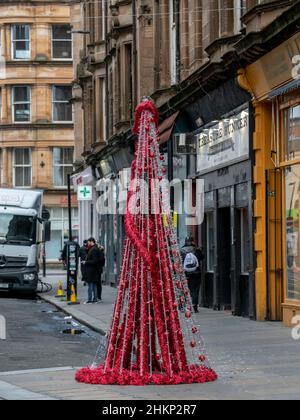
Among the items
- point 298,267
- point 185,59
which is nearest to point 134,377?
point 298,267

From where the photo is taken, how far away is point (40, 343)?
64.8 ft

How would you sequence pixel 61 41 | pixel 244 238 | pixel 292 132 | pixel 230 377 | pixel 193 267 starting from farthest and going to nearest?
pixel 61 41 → pixel 193 267 → pixel 244 238 → pixel 292 132 → pixel 230 377

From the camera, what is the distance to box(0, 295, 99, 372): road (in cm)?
1661

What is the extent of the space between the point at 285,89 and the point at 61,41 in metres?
52.2

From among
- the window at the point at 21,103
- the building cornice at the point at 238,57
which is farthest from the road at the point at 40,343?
the window at the point at 21,103

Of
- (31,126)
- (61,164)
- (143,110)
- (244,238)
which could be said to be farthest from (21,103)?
(143,110)

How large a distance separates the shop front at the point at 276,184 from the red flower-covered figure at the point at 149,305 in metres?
7.16

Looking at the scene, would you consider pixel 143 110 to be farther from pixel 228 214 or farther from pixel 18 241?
pixel 18 241

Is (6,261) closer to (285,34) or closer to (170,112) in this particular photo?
(170,112)

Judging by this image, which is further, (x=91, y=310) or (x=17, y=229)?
(x=17, y=229)

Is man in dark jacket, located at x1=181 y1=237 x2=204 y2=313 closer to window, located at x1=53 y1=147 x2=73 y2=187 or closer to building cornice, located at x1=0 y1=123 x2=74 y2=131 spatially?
window, located at x1=53 y1=147 x2=73 y2=187

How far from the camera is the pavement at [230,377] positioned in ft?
40.8

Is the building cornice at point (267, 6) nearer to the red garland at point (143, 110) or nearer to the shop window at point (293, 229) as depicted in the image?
the shop window at point (293, 229)

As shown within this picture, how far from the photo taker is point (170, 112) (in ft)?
103
